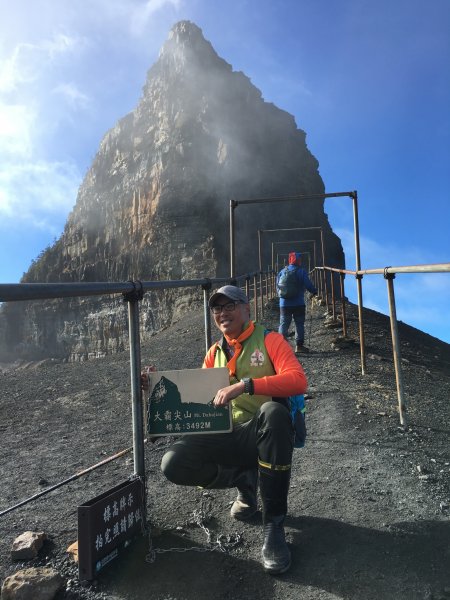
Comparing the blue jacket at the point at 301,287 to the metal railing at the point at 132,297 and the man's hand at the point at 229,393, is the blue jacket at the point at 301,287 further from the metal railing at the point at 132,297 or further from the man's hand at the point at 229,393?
the man's hand at the point at 229,393

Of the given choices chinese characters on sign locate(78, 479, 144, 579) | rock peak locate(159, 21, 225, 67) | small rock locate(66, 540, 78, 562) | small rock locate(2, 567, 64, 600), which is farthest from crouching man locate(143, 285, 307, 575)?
rock peak locate(159, 21, 225, 67)

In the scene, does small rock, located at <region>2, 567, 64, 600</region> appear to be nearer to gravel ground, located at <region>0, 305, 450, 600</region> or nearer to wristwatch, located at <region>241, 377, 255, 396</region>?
gravel ground, located at <region>0, 305, 450, 600</region>

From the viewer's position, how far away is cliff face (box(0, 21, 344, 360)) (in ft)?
154

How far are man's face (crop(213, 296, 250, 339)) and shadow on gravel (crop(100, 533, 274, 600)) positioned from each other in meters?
1.10

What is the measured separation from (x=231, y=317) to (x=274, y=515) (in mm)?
1005

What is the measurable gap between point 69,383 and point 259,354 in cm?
686

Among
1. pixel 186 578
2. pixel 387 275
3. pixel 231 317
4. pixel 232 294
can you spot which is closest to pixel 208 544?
pixel 186 578

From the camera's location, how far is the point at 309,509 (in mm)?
2658

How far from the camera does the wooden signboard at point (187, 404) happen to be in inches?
95.8

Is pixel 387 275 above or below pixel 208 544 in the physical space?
above

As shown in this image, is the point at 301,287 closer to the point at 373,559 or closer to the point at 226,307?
the point at 226,307

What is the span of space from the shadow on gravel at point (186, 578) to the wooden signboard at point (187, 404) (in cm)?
58

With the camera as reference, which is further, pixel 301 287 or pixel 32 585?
pixel 301 287

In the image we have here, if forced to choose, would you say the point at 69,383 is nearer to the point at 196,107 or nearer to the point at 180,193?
the point at 180,193
